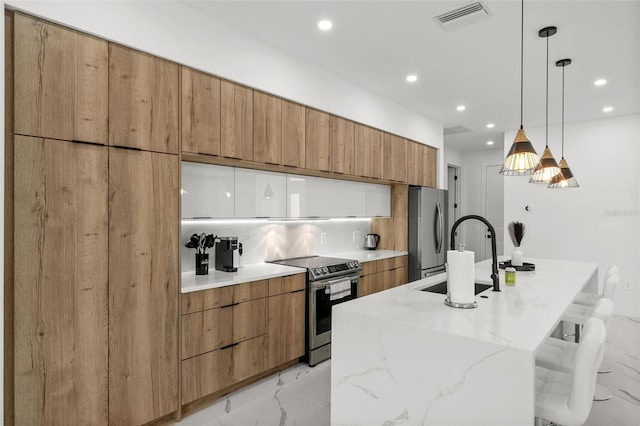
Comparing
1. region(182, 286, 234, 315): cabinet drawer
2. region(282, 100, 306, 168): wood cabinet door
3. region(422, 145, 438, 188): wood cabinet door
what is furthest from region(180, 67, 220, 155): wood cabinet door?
region(422, 145, 438, 188): wood cabinet door

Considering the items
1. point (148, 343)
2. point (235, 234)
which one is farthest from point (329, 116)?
point (148, 343)

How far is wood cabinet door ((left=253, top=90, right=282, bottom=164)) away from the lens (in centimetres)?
312

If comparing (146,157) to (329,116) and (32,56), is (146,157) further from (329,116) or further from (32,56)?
(329,116)

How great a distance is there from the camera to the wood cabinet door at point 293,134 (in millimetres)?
3371

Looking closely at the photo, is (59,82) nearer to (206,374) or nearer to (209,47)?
(209,47)

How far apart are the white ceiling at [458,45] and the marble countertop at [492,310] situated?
1909 mm

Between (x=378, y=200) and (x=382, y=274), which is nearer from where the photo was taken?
(x=382, y=274)

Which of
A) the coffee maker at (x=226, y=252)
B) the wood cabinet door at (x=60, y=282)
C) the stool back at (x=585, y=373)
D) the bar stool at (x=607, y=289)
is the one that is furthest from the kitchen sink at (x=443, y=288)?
the wood cabinet door at (x=60, y=282)

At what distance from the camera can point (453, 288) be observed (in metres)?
1.98

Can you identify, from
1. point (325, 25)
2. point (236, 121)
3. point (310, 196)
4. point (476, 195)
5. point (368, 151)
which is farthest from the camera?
point (476, 195)

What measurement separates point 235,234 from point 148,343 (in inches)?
53.8

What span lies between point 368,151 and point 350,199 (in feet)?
2.04

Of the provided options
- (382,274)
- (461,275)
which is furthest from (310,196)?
(461,275)

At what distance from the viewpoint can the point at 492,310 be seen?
193 cm
